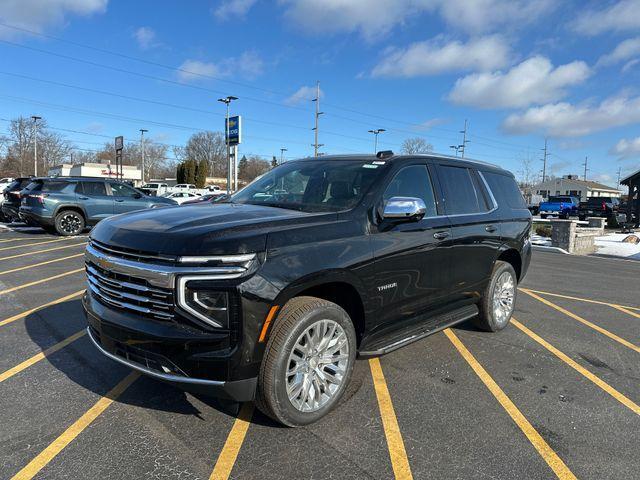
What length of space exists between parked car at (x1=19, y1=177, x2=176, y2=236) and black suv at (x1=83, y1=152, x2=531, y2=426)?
439 inches

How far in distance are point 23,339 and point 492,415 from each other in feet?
14.7

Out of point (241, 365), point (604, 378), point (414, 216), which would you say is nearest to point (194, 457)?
point (241, 365)

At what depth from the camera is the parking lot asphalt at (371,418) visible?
2.67 meters

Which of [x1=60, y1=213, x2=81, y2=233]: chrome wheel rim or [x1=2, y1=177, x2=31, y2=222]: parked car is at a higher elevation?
[x1=2, y1=177, x2=31, y2=222]: parked car

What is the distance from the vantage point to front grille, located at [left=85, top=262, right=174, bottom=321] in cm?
264

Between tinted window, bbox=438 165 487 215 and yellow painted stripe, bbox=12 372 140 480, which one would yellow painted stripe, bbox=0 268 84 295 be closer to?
yellow painted stripe, bbox=12 372 140 480

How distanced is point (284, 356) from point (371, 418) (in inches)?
35.9

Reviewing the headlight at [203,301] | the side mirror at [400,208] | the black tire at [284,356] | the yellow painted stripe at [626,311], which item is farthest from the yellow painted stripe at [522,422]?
the yellow painted stripe at [626,311]

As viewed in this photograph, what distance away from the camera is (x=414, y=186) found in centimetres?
400

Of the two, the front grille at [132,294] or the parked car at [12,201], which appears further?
the parked car at [12,201]

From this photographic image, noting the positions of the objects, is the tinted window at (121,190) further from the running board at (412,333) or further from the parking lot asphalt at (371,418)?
the running board at (412,333)

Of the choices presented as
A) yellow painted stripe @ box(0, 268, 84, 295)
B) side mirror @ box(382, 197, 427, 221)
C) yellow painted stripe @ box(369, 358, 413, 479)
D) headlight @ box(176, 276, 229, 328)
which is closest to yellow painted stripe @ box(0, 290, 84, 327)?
yellow painted stripe @ box(0, 268, 84, 295)

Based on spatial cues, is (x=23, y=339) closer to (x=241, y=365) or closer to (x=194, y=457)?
(x=194, y=457)

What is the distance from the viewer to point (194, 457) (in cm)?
271
